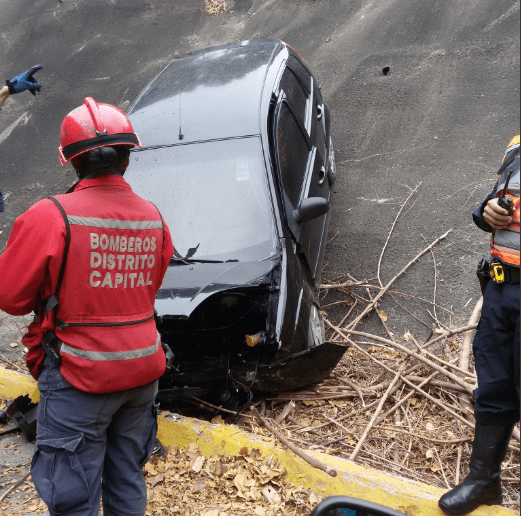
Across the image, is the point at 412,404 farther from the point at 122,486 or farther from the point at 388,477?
the point at 122,486

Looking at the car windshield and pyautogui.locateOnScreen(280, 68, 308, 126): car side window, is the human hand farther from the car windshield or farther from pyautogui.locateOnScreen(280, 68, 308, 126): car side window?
pyautogui.locateOnScreen(280, 68, 308, 126): car side window

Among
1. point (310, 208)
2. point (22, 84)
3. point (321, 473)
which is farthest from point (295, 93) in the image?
point (321, 473)

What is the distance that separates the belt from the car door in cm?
160

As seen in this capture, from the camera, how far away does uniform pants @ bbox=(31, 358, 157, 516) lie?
2.25m

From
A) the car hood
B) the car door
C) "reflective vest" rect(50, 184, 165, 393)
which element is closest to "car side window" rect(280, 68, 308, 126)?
the car door

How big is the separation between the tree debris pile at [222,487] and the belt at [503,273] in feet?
4.98

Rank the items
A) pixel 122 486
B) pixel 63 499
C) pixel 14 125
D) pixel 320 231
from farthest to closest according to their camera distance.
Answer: pixel 14 125 < pixel 320 231 < pixel 122 486 < pixel 63 499

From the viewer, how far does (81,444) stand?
7.48 feet

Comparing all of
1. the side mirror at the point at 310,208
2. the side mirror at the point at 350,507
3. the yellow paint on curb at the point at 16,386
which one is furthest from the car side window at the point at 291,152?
the side mirror at the point at 350,507

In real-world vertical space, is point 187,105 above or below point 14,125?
above

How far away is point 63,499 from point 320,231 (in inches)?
127

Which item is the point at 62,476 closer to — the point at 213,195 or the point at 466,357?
the point at 213,195

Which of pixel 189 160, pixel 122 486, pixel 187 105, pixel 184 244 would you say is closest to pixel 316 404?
pixel 184 244

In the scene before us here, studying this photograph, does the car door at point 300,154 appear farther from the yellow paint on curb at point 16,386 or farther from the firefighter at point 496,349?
the yellow paint on curb at point 16,386
